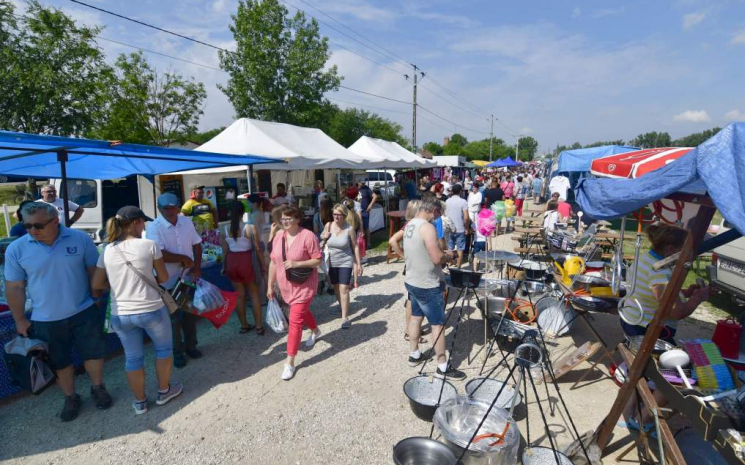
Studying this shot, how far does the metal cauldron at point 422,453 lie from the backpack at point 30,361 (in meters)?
2.94

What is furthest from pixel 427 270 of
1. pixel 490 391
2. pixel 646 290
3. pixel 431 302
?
pixel 646 290

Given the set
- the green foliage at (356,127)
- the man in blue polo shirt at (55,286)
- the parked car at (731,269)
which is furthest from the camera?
the green foliage at (356,127)

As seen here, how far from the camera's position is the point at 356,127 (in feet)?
146

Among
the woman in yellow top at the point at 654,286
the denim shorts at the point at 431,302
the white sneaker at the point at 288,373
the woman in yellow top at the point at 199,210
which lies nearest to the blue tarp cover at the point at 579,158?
the woman in yellow top at the point at 654,286

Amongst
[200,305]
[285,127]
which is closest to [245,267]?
[200,305]

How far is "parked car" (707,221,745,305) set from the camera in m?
4.96

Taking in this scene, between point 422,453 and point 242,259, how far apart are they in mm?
3017

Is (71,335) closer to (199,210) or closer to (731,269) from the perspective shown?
(199,210)

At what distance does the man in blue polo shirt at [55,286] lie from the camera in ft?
9.46

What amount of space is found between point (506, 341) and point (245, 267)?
317 centimetres

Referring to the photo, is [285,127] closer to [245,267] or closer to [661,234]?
[245,267]

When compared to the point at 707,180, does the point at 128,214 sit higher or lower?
lower

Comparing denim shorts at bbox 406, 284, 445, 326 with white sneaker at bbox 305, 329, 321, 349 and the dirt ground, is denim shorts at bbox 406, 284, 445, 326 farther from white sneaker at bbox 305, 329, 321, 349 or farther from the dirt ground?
white sneaker at bbox 305, 329, 321, 349

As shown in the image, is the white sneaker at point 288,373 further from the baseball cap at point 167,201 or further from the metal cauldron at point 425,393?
the baseball cap at point 167,201
